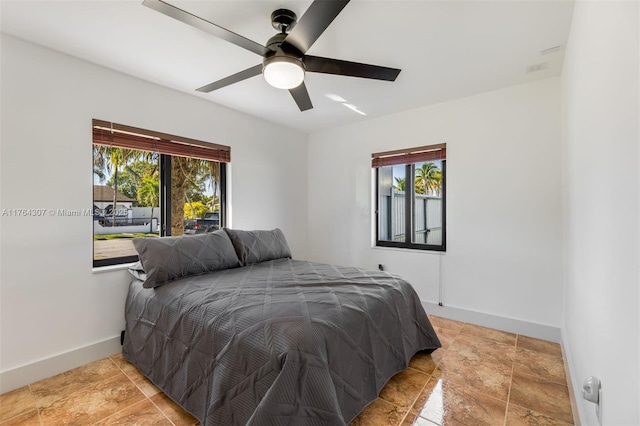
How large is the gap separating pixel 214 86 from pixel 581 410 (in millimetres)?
3074

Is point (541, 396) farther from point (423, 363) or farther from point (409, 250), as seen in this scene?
point (409, 250)

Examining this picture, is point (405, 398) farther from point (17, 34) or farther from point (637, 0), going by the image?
point (17, 34)

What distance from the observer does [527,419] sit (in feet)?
5.42

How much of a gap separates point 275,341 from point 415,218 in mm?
2690

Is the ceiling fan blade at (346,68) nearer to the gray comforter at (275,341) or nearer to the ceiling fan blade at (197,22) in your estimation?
the ceiling fan blade at (197,22)

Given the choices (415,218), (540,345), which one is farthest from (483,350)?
(415,218)

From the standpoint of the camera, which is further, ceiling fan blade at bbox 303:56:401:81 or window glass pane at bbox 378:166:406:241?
window glass pane at bbox 378:166:406:241

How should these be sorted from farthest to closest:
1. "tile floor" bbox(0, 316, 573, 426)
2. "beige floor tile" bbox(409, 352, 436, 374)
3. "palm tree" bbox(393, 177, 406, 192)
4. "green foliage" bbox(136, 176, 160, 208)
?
"palm tree" bbox(393, 177, 406, 192), "green foliage" bbox(136, 176, 160, 208), "beige floor tile" bbox(409, 352, 436, 374), "tile floor" bbox(0, 316, 573, 426)

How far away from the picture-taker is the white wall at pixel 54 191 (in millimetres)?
1986

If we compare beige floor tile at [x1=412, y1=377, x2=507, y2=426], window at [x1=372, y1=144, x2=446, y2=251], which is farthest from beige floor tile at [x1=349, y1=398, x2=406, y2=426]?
window at [x1=372, y1=144, x2=446, y2=251]

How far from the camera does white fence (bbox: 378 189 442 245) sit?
345 centimetres

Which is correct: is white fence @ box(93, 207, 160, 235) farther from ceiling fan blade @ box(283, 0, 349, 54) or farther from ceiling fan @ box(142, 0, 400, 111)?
ceiling fan blade @ box(283, 0, 349, 54)

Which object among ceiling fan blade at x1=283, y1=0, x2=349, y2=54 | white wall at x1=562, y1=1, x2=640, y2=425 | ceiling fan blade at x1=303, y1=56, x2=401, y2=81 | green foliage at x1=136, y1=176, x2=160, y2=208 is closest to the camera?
white wall at x1=562, y1=1, x2=640, y2=425

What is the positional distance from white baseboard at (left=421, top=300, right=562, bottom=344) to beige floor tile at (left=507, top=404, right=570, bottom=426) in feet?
4.05
